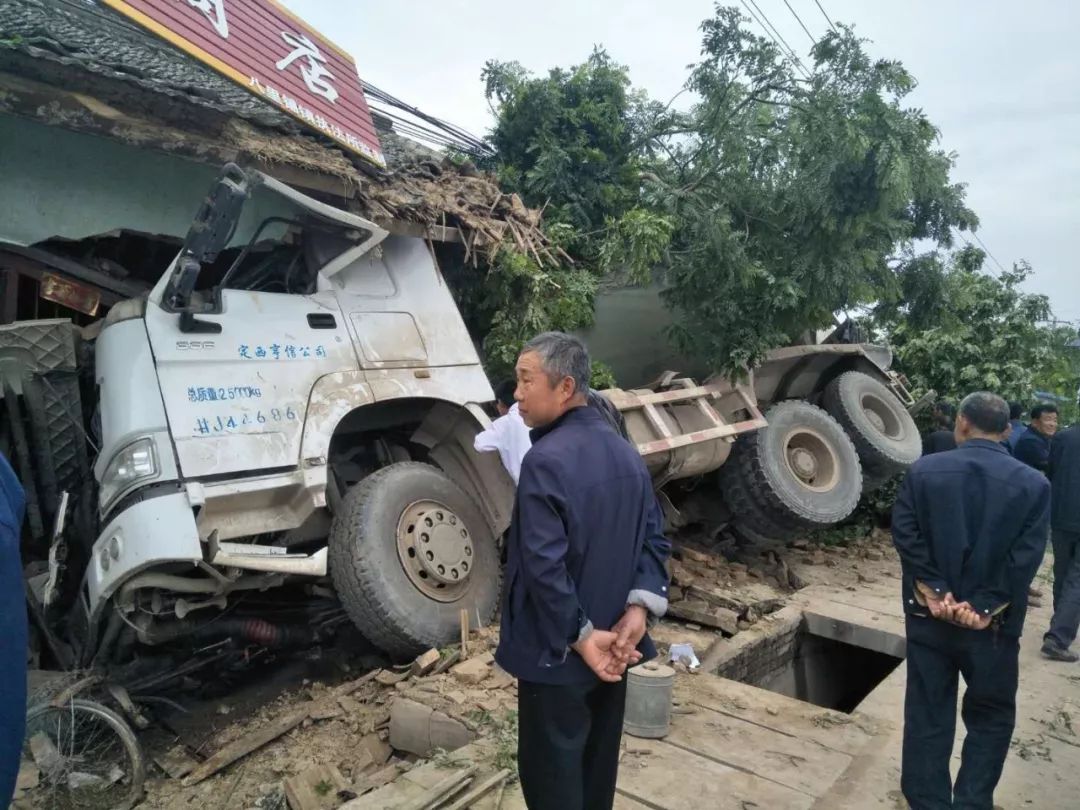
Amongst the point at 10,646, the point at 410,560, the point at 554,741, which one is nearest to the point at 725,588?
the point at 410,560

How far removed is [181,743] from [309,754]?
31.8 inches

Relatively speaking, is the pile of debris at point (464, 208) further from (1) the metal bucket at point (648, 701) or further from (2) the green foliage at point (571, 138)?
(1) the metal bucket at point (648, 701)

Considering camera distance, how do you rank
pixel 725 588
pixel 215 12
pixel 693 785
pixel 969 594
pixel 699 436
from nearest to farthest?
pixel 969 594
pixel 693 785
pixel 215 12
pixel 699 436
pixel 725 588

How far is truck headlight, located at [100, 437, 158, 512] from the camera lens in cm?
360

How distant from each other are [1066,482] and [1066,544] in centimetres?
43

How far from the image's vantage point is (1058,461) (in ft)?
16.9

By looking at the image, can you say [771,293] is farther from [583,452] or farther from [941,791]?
[583,452]

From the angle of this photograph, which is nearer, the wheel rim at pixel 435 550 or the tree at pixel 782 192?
the wheel rim at pixel 435 550

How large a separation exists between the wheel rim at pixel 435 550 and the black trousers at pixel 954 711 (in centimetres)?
250

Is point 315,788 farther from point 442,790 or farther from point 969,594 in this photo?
A: point 969,594

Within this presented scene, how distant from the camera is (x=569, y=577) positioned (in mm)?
1952

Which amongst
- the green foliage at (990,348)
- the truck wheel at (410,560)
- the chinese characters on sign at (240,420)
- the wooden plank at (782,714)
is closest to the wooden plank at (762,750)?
the wooden plank at (782,714)

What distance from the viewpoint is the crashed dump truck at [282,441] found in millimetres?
3676

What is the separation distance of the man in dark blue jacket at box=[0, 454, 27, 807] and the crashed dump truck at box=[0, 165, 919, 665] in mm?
2071
